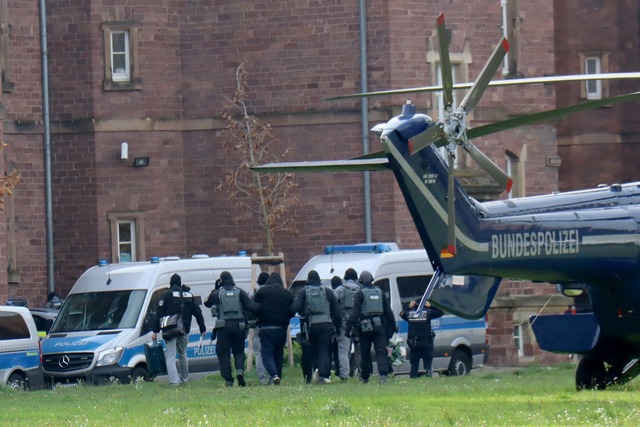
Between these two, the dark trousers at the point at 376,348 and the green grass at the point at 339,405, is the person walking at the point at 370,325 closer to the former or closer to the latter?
the dark trousers at the point at 376,348

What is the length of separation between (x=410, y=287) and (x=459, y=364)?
5.51ft

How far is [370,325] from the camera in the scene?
2492 cm

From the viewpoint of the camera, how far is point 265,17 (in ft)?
117

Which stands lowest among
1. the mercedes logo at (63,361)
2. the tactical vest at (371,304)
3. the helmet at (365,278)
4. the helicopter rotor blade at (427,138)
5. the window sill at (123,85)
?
the mercedes logo at (63,361)

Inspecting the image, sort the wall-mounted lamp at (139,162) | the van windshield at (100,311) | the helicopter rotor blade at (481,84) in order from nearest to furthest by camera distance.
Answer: the helicopter rotor blade at (481,84) → the van windshield at (100,311) → the wall-mounted lamp at (139,162)

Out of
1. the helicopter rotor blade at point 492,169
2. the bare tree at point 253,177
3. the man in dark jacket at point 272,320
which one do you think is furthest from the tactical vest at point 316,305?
the bare tree at point 253,177

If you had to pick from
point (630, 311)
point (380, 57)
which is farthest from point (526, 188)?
point (630, 311)

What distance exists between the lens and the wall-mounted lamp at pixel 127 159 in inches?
1390

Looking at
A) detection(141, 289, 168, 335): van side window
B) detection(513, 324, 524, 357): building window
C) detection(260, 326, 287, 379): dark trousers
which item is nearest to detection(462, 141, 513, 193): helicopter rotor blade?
detection(260, 326, 287, 379): dark trousers

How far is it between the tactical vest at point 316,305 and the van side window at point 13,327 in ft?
14.9

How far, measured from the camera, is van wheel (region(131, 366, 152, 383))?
26.9 meters

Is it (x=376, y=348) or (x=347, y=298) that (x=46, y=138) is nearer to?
(x=347, y=298)

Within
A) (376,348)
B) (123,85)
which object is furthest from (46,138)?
(376,348)

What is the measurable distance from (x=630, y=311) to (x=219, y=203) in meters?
16.4
